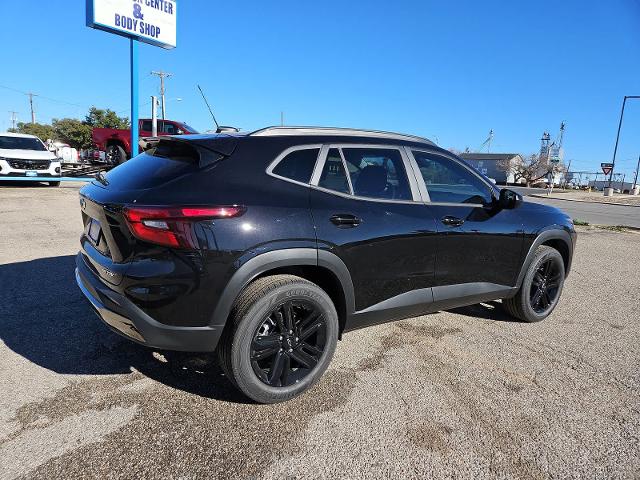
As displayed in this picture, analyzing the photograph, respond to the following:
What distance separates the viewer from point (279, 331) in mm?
2748

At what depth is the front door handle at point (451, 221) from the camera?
3.41 metres

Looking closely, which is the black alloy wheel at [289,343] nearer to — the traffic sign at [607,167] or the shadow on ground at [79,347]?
the shadow on ground at [79,347]

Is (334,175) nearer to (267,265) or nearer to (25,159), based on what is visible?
(267,265)

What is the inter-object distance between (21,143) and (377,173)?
50.0 feet

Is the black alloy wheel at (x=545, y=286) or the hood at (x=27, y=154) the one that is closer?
the black alloy wheel at (x=545, y=286)

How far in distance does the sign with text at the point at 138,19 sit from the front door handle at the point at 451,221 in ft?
43.3

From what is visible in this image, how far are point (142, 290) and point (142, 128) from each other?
18.8m

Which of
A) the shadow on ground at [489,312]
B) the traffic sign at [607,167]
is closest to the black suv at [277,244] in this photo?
the shadow on ground at [489,312]

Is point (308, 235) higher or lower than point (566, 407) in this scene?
higher

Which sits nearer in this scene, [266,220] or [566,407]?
[266,220]

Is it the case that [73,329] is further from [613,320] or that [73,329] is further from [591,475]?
[613,320]

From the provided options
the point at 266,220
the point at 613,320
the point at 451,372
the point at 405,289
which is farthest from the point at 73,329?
the point at 613,320

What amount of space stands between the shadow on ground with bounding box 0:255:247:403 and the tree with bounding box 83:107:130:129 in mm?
64861

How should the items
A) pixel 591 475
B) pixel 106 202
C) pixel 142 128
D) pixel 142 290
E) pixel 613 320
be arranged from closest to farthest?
pixel 591 475 < pixel 142 290 < pixel 106 202 < pixel 613 320 < pixel 142 128
